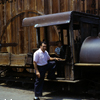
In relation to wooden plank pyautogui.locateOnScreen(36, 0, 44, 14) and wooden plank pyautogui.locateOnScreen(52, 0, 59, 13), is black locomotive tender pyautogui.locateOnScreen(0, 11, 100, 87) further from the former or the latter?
wooden plank pyautogui.locateOnScreen(36, 0, 44, 14)

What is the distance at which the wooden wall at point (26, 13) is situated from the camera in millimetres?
10242

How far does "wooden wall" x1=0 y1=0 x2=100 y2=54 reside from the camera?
10.2 metres

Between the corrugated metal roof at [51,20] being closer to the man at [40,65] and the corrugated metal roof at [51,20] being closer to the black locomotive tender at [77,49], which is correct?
the black locomotive tender at [77,49]

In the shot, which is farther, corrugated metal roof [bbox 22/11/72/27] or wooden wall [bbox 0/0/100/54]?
wooden wall [bbox 0/0/100/54]

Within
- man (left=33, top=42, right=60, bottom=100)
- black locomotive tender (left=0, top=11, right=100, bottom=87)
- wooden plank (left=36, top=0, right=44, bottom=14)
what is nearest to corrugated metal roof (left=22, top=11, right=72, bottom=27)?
black locomotive tender (left=0, top=11, right=100, bottom=87)

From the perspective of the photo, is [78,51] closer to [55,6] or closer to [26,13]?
[55,6]

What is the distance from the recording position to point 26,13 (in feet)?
39.8

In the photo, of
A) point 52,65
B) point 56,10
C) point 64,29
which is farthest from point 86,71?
point 56,10

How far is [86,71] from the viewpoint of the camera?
319 inches

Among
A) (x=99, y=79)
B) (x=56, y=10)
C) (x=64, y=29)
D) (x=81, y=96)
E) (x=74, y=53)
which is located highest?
(x=56, y=10)

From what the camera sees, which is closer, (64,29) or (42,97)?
(42,97)

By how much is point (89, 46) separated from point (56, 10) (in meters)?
3.63

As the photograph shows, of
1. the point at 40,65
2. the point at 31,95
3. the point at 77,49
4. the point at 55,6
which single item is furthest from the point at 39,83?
the point at 55,6

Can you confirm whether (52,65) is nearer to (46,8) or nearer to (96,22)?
(96,22)
